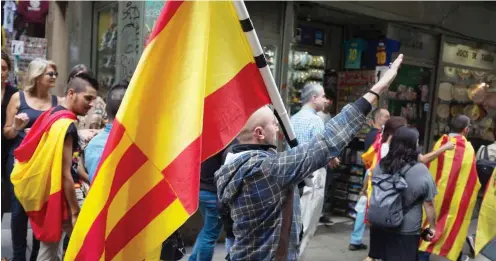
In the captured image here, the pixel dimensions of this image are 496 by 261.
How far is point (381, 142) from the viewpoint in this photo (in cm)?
547

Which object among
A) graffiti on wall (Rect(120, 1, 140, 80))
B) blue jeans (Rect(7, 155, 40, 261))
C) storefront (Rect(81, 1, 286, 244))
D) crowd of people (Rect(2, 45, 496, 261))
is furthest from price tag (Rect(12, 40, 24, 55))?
blue jeans (Rect(7, 155, 40, 261))

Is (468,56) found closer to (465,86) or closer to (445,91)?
(465,86)

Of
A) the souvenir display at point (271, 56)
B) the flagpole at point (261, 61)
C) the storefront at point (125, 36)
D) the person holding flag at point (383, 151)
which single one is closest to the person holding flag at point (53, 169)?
the flagpole at point (261, 61)

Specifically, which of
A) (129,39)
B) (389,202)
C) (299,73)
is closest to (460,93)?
(299,73)

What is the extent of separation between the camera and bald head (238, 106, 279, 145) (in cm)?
248

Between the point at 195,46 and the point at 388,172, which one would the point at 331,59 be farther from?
the point at 195,46

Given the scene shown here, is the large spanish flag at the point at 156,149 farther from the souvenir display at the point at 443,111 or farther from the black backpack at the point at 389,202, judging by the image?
the souvenir display at the point at 443,111

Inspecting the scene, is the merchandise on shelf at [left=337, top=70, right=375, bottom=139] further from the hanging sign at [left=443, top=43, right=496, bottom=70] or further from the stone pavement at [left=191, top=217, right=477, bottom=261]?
the hanging sign at [left=443, top=43, right=496, bottom=70]

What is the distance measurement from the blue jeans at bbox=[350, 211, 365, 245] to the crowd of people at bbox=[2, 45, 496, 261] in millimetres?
13

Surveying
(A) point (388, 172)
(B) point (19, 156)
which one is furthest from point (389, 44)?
(B) point (19, 156)

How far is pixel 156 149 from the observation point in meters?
2.08

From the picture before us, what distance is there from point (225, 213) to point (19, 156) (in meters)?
1.58

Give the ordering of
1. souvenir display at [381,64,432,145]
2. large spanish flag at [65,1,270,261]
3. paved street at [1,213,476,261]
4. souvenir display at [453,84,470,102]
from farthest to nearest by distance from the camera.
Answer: souvenir display at [453,84,470,102]
souvenir display at [381,64,432,145]
paved street at [1,213,476,261]
large spanish flag at [65,1,270,261]

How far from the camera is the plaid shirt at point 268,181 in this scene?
219cm
